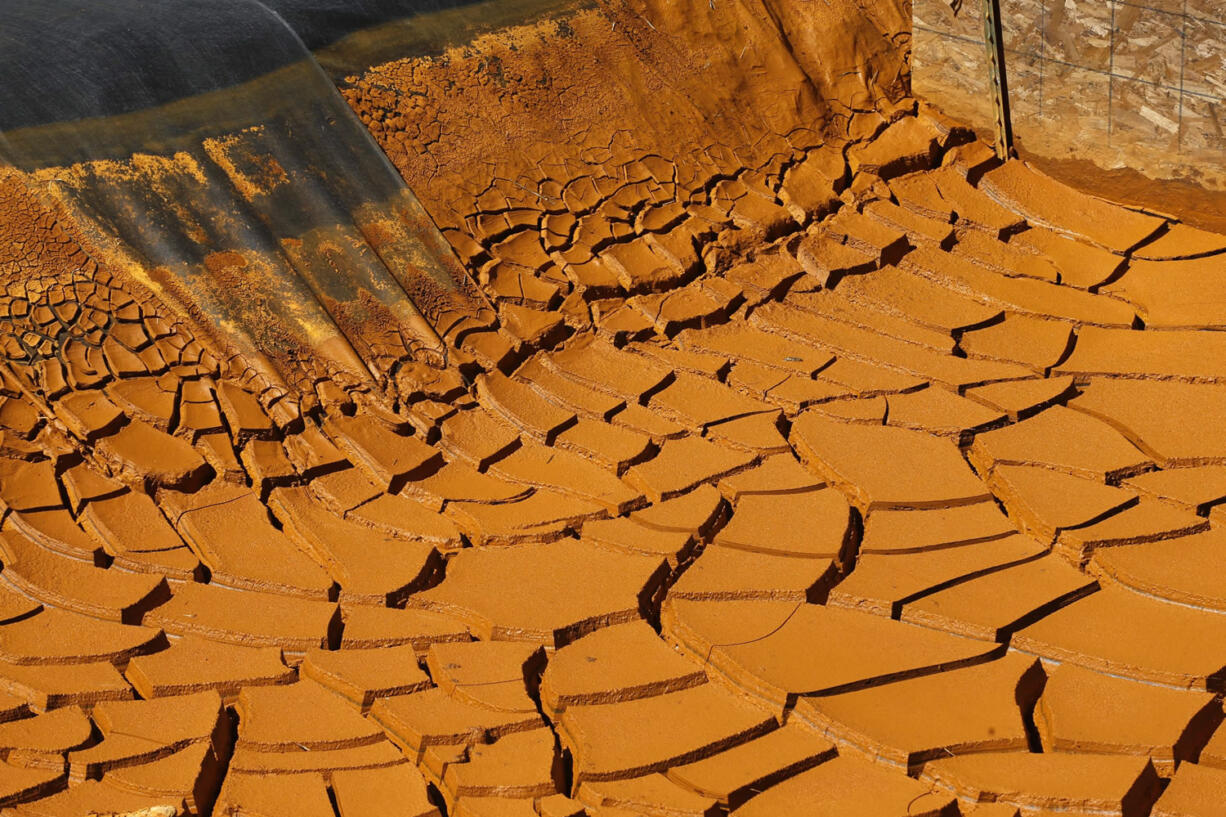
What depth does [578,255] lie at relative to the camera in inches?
165

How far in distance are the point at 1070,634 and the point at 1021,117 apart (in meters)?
2.38

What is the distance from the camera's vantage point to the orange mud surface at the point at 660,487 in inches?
96.6

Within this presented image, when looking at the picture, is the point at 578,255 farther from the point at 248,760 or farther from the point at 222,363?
the point at 248,760

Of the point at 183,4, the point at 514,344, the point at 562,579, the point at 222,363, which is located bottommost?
the point at 562,579

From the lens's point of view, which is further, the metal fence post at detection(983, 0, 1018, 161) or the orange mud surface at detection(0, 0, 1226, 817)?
the metal fence post at detection(983, 0, 1018, 161)

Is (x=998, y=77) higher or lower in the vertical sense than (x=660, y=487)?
higher

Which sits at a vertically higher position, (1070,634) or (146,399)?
(146,399)

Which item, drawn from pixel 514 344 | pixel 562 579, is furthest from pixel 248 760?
pixel 514 344

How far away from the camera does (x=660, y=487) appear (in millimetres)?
3268

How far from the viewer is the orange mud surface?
2.45 metres

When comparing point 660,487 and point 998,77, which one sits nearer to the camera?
point 660,487

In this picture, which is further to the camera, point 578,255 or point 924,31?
point 924,31

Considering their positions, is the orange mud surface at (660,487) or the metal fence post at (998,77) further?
the metal fence post at (998,77)

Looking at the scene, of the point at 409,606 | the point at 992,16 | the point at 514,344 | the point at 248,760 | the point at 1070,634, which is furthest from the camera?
the point at 992,16
